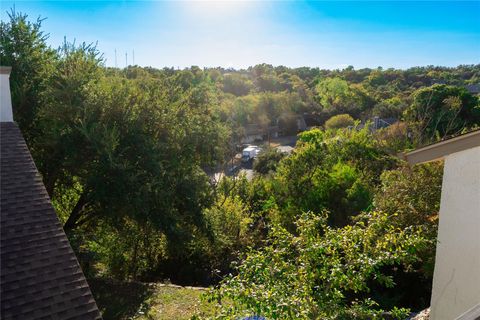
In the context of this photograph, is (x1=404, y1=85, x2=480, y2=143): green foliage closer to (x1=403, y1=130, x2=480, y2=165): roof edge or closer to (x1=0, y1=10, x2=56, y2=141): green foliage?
(x1=403, y1=130, x2=480, y2=165): roof edge

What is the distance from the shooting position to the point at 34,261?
390cm

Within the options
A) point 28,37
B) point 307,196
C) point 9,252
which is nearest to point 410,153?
point 9,252

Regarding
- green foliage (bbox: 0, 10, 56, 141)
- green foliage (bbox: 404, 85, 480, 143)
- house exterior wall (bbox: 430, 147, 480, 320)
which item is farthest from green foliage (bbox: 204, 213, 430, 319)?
green foliage (bbox: 404, 85, 480, 143)

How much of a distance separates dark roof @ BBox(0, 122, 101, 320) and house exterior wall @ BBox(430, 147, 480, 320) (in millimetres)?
5335

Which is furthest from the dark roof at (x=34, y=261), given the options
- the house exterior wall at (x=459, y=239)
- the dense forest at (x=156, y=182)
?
the house exterior wall at (x=459, y=239)

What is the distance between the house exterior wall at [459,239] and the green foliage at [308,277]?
4.81ft

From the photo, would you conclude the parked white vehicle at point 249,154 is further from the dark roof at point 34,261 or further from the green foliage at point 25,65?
the dark roof at point 34,261

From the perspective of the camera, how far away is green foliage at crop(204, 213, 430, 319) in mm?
3986

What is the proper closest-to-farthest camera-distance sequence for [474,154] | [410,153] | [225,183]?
[474,154]
[410,153]
[225,183]

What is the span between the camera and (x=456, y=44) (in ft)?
28.8

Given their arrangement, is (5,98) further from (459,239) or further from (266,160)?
(266,160)

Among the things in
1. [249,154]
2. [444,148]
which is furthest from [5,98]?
[249,154]

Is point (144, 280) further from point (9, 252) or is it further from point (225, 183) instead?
point (9, 252)

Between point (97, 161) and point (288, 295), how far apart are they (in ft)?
26.1
